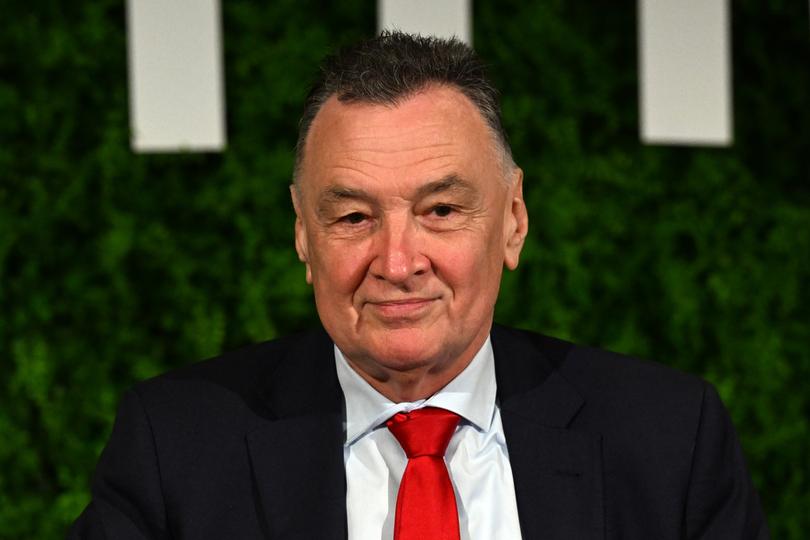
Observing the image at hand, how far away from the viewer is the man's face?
1281 mm

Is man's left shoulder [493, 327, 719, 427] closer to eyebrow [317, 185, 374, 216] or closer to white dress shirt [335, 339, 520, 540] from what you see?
white dress shirt [335, 339, 520, 540]

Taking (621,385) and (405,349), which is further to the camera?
(621,385)

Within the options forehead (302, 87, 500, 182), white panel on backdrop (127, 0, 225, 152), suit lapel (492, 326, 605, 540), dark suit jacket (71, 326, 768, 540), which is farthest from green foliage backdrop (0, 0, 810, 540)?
forehead (302, 87, 500, 182)

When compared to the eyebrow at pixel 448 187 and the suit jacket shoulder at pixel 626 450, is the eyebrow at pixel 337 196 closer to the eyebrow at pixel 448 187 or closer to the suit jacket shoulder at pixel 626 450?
the eyebrow at pixel 448 187

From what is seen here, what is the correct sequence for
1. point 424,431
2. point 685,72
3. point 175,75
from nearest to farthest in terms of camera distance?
point 424,431, point 175,75, point 685,72

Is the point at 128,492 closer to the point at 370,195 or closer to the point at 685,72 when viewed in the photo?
the point at 370,195

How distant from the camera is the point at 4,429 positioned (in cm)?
224

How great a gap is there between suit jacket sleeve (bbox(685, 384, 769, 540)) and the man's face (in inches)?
15.0

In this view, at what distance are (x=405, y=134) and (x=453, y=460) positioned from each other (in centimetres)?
45

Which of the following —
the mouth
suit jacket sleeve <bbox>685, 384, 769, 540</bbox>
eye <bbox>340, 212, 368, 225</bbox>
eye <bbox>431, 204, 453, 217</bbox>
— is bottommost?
suit jacket sleeve <bbox>685, 384, 769, 540</bbox>

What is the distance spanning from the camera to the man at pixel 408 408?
4.27 ft

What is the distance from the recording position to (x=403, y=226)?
4.20ft

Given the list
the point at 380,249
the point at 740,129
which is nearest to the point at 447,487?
the point at 380,249

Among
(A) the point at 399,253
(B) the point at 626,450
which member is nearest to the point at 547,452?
(B) the point at 626,450
